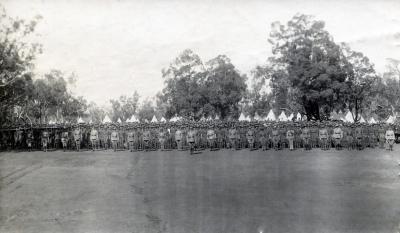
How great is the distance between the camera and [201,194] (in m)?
11.7

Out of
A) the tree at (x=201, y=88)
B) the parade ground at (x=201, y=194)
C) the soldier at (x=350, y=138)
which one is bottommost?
the parade ground at (x=201, y=194)

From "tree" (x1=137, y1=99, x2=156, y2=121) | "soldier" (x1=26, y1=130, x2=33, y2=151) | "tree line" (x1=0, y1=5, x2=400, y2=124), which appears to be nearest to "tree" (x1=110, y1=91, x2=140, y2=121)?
"tree" (x1=137, y1=99, x2=156, y2=121)

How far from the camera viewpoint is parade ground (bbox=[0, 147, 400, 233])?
371 inches

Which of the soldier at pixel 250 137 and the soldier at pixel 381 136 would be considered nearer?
the soldier at pixel 250 137

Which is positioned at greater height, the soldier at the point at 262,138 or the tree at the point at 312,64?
the tree at the point at 312,64

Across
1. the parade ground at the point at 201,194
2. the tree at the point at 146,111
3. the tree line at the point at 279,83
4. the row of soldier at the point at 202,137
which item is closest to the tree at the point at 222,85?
the tree line at the point at 279,83

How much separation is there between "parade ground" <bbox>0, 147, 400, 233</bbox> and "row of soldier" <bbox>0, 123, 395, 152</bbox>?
368 centimetres

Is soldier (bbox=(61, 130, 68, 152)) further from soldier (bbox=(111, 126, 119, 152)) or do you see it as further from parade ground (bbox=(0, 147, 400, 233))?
parade ground (bbox=(0, 147, 400, 233))

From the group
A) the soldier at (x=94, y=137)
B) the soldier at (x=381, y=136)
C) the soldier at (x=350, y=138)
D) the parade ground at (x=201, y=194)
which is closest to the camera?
the parade ground at (x=201, y=194)

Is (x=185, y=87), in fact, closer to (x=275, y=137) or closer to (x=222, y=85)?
(x=222, y=85)

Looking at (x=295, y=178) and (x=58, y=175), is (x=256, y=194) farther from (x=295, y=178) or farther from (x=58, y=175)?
(x=58, y=175)

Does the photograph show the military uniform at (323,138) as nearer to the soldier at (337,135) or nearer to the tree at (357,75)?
the soldier at (337,135)

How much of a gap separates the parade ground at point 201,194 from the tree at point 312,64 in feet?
63.0

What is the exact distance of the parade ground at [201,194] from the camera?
9414mm
